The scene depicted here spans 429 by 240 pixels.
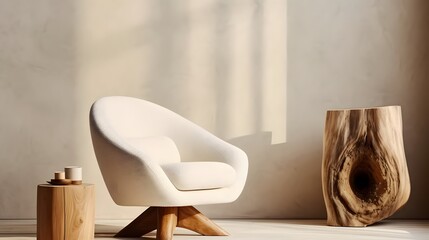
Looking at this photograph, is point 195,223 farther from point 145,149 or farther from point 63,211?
point 63,211

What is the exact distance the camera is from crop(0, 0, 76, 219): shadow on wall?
488 centimetres

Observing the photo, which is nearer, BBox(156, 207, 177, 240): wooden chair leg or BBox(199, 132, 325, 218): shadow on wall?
BBox(156, 207, 177, 240): wooden chair leg

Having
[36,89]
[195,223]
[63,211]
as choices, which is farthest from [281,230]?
[36,89]

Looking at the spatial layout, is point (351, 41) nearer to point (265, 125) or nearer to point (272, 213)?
point (265, 125)

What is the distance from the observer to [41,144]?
4.88m

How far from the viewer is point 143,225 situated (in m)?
3.97

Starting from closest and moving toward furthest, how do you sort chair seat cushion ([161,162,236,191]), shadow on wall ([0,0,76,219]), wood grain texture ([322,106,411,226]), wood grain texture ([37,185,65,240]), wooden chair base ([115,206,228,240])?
1. wood grain texture ([37,185,65,240])
2. chair seat cushion ([161,162,236,191])
3. wooden chair base ([115,206,228,240])
4. wood grain texture ([322,106,411,226])
5. shadow on wall ([0,0,76,219])

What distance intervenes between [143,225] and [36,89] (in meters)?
1.43

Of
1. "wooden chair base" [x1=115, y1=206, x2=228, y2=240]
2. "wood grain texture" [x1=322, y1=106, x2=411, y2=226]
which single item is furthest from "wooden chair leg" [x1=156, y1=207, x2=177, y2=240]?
"wood grain texture" [x1=322, y1=106, x2=411, y2=226]

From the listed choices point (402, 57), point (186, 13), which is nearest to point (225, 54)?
point (186, 13)

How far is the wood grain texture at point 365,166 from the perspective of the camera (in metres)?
4.39

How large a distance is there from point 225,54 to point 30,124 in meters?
1.34

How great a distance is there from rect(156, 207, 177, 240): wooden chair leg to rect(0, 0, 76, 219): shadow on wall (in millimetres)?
1312

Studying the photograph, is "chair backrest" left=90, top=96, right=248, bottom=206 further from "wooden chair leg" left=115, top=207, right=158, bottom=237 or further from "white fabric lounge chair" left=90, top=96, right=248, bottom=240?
"wooden chair leg" left=115, top=207, right=158, bottom=237
